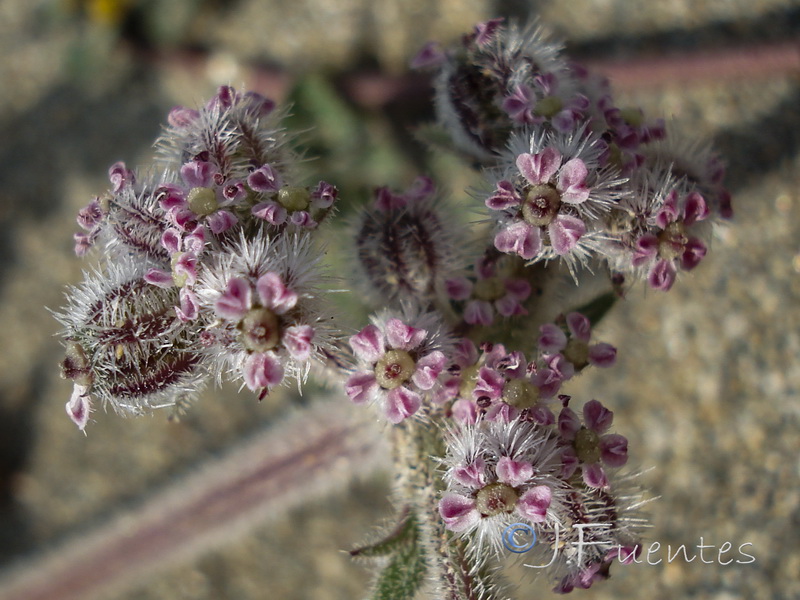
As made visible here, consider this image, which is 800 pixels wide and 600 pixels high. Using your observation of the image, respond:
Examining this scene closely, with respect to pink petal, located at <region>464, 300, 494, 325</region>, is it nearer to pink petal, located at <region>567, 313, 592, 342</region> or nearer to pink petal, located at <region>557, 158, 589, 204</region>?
pink petal, located at <region>567, 313, 592, 342</region>

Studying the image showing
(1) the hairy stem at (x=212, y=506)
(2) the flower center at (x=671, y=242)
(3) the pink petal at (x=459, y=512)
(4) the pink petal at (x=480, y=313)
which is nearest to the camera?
(3) the pink petal at (x=459, y=512)

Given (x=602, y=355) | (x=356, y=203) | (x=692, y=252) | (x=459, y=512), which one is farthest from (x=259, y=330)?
(x=356, y=203)

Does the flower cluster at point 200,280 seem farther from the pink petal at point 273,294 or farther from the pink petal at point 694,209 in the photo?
the pink petal at point 694,209

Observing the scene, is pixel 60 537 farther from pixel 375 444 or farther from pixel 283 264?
pixel 283 264

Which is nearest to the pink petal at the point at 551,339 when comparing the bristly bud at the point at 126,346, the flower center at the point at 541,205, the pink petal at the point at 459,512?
the flower center at the point at 541,205

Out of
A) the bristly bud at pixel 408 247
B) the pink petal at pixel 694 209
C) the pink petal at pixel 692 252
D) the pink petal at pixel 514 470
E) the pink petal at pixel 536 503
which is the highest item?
the bristly bud at pixel 408 247

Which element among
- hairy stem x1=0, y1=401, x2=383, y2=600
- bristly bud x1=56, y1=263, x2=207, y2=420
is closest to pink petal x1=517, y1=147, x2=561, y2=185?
bristly bud x1=56, y1=263, x2=207, y2=420

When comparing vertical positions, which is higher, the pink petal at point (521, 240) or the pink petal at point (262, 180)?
the pink petal at point (262, 180)
